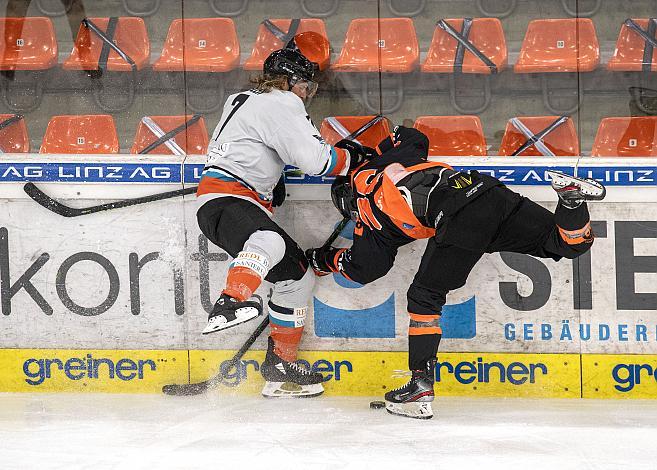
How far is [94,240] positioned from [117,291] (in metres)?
0.24

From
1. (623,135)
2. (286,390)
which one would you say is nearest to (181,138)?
(286,390)

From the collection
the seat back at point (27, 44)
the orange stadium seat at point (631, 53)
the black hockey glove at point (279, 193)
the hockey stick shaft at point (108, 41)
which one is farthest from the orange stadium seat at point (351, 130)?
the seat back at point (27, 44)

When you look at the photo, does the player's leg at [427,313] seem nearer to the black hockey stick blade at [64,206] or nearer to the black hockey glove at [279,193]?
the black hockey glove at [279,193]

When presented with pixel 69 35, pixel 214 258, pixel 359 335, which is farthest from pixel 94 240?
pixel 359 335

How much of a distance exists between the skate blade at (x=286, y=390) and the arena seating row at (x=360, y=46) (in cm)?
135

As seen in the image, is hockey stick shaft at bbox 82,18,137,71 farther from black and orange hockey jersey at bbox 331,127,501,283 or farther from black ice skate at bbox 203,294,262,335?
black ice skate at bbox 203,294,262,335

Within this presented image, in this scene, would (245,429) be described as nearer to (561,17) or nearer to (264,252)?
(264,252)

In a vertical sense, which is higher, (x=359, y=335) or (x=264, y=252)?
(x=264, y=252)

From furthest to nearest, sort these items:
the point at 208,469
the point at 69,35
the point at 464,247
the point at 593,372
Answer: the point at 69,35 < the point at 593,372 < the point at 464,247 < the point at 208,469

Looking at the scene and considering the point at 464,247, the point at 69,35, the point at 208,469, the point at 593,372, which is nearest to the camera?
the point at 208,469

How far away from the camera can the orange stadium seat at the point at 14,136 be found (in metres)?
4.40

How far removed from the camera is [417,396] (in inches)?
155

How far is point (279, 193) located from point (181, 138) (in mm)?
510

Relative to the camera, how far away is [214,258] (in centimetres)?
432
